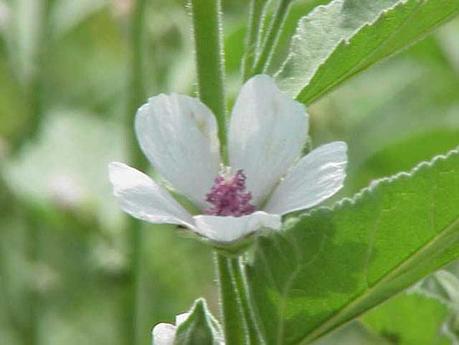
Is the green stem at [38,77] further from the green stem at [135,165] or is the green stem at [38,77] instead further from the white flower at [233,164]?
the white flower at [233,164]

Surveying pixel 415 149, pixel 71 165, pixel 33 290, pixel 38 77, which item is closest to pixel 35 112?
pixel 38 77

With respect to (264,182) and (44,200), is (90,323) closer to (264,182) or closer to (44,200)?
(44,200)

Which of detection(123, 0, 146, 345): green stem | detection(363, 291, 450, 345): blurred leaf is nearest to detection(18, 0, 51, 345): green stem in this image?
detection(123, 0, 146, 345): green stem

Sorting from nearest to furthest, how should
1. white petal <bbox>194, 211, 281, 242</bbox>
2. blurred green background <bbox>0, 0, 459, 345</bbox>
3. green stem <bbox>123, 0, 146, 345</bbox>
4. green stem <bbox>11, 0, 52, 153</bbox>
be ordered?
white petal <bbox>194, 211, 281, 242</bbox> → green stem <bbox>123, 0, 146, 345</bbox> → blurred green background <bbox>0, 0, 459, 345</bbox> → green stem <bbox>11, 0, 52, 153</bbox>

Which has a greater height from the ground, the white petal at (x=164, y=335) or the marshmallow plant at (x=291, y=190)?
the marshmallow plant at (x=291, y=190)

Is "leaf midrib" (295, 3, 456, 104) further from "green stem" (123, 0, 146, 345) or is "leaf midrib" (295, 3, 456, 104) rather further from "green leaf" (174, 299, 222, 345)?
"green stem" (123, 0, 146, 345)

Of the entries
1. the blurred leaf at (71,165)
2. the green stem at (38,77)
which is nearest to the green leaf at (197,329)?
the blurred leaf at (71,165)
